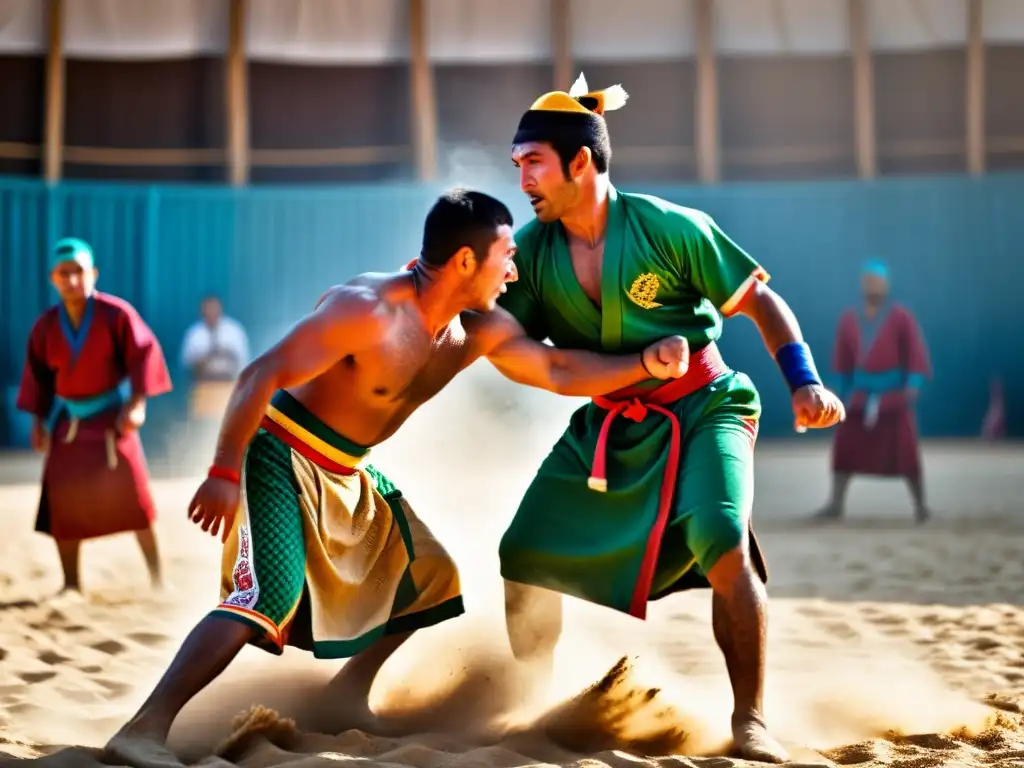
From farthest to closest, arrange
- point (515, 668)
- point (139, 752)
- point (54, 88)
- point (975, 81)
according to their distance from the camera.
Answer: point (975, 81)
point (54, 88)
point (515, 668)
point (139, 752)

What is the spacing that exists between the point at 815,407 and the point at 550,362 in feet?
2.15

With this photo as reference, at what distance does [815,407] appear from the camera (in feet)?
10.0

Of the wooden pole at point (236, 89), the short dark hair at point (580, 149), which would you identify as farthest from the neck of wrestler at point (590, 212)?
the wooden pole at point (236, 89)

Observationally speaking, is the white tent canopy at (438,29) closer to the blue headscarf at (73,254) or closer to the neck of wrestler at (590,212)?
the blue headscarf at (73,254)

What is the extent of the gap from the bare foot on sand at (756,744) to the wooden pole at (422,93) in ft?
39.5

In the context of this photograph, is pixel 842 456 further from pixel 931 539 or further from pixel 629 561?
pixel 629 561

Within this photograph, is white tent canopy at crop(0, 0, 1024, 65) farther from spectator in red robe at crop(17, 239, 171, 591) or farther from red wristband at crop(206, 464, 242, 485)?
red wristband at crop(206, 464, 242, 485)

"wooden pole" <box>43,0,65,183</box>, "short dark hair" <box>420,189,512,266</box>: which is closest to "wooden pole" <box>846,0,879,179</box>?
"wooden pole" <box>43,0,65,183</box>

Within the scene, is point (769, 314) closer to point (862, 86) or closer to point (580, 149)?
point (580, 149)

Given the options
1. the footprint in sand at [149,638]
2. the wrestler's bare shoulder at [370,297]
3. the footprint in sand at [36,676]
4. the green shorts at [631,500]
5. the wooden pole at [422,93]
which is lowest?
the footprint in sand at [149,638]

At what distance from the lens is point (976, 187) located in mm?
14391

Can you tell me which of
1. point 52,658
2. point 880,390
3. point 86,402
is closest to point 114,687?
point 52,658

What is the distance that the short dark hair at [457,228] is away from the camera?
9.93ft

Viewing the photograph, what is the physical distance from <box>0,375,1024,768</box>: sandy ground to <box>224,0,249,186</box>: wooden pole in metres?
7.75
